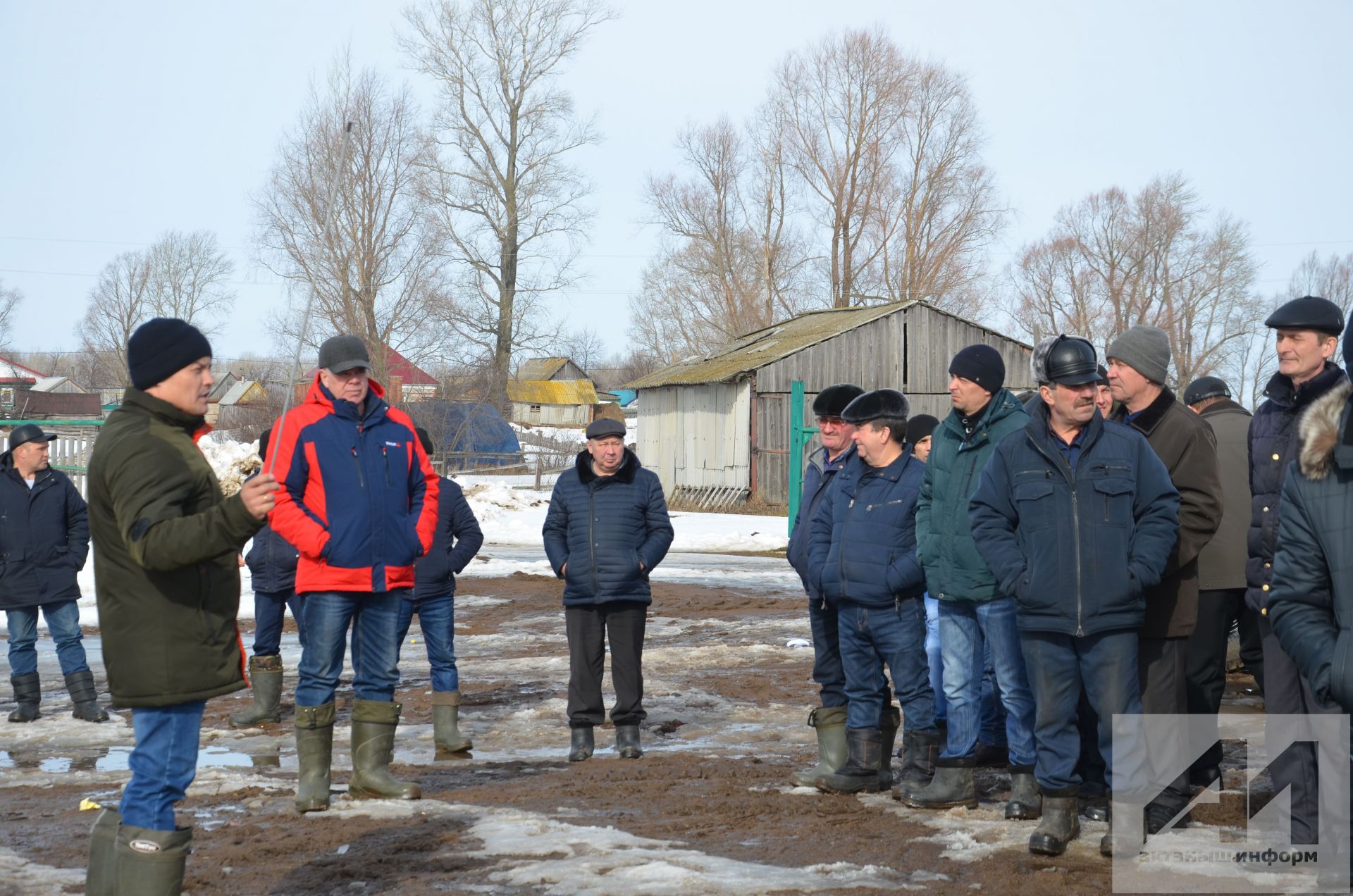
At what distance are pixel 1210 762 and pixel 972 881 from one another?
77.6 inches

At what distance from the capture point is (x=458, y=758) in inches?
297

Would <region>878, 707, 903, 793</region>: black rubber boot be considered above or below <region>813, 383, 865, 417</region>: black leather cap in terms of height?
below

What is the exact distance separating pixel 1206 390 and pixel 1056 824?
4.05 m

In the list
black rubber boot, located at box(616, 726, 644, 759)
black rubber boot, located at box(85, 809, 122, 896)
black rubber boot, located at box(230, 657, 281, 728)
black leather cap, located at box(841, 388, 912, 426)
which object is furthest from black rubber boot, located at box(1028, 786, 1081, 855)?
black rubber boot, located at box(230, 657, 281, 728)

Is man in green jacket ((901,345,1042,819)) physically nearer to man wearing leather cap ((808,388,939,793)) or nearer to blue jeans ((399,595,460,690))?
man wearing leather cap ((808,388,939,793))

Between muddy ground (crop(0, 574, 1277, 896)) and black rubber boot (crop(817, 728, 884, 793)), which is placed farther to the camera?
black rubber boot (crop(817, 728, 884, 793))

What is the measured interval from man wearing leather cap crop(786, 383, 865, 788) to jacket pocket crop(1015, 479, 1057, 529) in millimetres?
1515

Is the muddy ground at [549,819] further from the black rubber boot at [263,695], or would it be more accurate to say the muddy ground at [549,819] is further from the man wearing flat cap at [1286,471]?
the man wearing flat cap at [1286,471]

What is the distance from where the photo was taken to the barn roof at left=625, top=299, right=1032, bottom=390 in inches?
1280

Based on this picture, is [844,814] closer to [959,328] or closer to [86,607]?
[86,607]

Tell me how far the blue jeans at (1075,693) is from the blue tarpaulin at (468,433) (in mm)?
30622

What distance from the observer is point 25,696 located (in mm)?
8719

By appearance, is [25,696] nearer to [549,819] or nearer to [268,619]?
[268,619]

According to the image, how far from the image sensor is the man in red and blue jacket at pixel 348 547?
6188 mm
